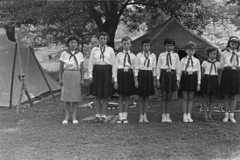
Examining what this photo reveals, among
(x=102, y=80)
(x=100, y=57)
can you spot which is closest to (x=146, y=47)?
(x=100, y=57)

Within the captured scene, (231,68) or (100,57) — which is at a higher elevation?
(100,57)

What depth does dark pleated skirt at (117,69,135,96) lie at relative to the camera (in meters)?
4.81

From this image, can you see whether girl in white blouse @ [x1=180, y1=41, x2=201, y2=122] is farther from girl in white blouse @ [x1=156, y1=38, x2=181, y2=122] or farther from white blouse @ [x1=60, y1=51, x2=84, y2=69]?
white blouse @ [x1=60, y1=51, x2=84, y2=69]

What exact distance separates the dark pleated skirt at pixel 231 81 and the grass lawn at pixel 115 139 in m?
0.58

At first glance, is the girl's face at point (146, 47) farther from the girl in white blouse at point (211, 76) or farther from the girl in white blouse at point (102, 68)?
the girl in white blouse at point (211, 76)

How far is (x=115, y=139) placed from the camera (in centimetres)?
411

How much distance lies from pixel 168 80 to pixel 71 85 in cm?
166

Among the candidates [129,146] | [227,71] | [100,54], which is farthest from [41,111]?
[227,71]

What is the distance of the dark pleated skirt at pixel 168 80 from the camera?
485 cm

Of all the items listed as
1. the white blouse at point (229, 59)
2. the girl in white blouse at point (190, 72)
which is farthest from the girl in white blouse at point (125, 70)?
the white blouse at point (229, 59)

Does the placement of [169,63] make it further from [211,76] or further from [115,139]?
[115,139]

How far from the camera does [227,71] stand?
4969 millimetres

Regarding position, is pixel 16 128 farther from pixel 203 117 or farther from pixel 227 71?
pixel 227 71

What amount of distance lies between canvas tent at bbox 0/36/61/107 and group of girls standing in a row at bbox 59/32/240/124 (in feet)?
7.37
